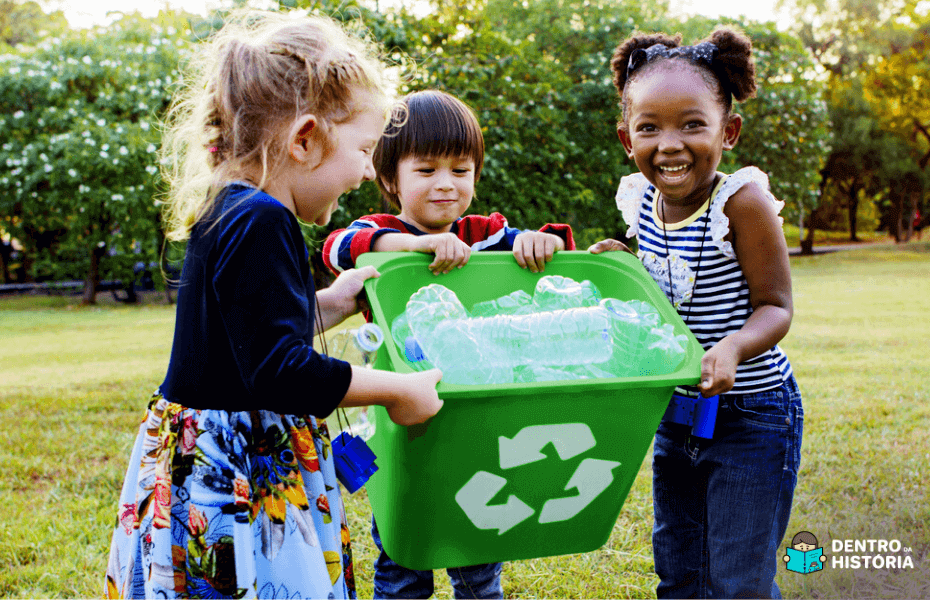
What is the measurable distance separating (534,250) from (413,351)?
416mm

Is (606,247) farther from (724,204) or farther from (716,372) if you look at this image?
(716,372)

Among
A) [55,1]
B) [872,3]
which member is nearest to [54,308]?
[55,1]

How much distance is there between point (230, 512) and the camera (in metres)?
1.26

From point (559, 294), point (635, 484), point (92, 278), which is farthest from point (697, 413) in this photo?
point (92, 278)

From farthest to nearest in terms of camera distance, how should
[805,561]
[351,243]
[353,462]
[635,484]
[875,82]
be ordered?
1. [875,82]
2. [635,484]
3. [805,561]
4. [351,243]
5. [353,462]

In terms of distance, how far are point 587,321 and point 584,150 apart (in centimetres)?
1232

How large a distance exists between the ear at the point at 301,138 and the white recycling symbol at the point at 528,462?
2.15 feet

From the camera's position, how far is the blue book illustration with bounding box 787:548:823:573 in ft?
7.52

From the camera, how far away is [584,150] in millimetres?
13367

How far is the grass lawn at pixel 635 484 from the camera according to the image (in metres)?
2.25

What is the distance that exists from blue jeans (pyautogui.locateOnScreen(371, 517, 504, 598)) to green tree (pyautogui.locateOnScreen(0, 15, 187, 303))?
11.8 m

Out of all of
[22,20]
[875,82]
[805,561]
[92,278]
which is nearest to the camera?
[805,561]

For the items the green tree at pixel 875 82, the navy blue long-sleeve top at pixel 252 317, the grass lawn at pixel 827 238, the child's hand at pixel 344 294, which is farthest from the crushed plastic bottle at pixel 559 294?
the grass lawn at pixel 827 238

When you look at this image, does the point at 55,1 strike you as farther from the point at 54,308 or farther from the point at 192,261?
the point at 192,261
